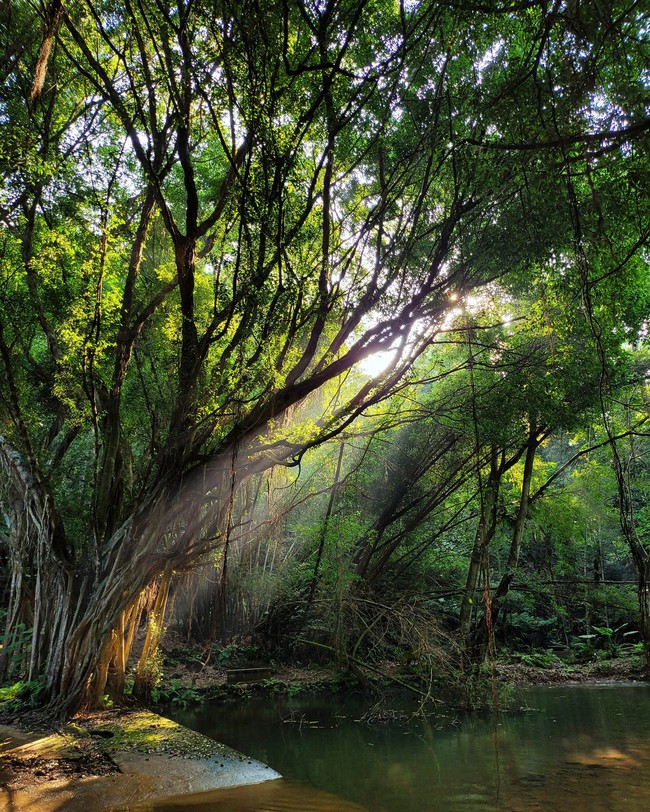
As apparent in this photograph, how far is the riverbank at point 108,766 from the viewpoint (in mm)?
3230

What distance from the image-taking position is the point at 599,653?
1250 cm

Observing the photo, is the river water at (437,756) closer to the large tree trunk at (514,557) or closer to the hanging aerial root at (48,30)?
the large tree trunk at (514,557)

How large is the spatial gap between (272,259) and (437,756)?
4924mm

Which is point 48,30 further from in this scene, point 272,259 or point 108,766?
point 108,766

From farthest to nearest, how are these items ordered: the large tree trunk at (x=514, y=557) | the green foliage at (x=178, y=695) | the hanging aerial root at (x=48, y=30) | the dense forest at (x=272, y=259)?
1. the large tree trunk at (x=514, y=557)
2. the green foliage at (x=178, y=695)
3. the hanging aerial root at (x=48, y=30)
4. the dense forest at (x=272, y=259)

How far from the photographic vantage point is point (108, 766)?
12.3ft

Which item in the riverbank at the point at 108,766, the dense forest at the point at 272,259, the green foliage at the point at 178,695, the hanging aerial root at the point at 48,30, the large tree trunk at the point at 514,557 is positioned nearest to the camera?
the riverbank at the point at 108,766

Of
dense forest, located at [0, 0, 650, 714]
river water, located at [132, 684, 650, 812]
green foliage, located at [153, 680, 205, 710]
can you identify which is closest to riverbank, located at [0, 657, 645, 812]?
river water, located at [132, 684, 650, 812]

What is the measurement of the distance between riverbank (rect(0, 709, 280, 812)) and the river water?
25cm

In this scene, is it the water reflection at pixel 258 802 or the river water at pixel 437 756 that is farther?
the river water at pixel 437 756

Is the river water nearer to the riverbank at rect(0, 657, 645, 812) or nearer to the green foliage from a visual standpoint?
the riverbank at rect(0, 657, 645, 812)

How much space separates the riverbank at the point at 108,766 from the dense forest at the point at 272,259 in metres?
0.85

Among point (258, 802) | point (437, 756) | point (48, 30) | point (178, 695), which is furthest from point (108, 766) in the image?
point (48, 30)

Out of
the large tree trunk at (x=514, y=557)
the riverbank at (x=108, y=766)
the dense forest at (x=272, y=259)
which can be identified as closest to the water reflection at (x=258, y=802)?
the riverbank at (x=108, y=766)
